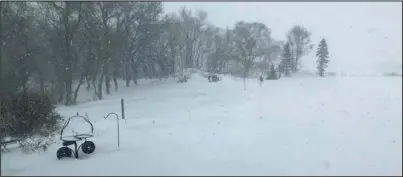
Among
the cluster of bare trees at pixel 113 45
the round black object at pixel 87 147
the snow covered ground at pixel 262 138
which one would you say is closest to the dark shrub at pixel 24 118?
the snow covered ground at pixel 262 138

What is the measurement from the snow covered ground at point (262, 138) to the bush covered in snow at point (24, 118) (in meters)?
0.87

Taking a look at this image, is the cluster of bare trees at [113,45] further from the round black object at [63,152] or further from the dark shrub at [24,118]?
the round black object at [63,152]

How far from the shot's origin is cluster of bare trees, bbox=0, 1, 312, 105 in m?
13.9

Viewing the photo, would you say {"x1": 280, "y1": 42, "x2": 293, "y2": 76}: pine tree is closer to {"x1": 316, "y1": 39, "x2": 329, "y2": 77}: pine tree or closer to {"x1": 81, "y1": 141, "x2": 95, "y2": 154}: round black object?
{"x1": 316, "y1": 39, "x2": 329, "y2": 77}: pine tree

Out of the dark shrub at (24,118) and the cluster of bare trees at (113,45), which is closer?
the dark shrub at (24,118)

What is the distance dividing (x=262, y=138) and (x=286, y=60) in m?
10.5

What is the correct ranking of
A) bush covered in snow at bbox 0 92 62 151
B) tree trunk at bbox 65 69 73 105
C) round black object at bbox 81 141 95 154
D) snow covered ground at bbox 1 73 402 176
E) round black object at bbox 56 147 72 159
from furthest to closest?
tree trunk at bbox 65 69 73 105
bush covered in snow at bbox 0 92 62 151
round black object at bbox 81 141 95 154
round black object at bbox 56 147 72 159
snow covered ground at bbox 1 73 402 176

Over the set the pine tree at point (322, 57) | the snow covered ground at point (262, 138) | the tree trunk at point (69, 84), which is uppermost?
the pine tree at point (322, 57)

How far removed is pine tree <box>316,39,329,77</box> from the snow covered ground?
17.6 inches

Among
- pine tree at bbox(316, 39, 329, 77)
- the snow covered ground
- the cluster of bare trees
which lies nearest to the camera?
the snow covered ground

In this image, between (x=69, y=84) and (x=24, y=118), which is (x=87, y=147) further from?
(x=69, y=84)

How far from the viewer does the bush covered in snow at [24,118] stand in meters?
7.65

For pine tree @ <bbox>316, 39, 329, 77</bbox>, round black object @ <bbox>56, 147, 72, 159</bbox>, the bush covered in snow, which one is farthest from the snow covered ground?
the bush covered in snow

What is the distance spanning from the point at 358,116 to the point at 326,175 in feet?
11.6
